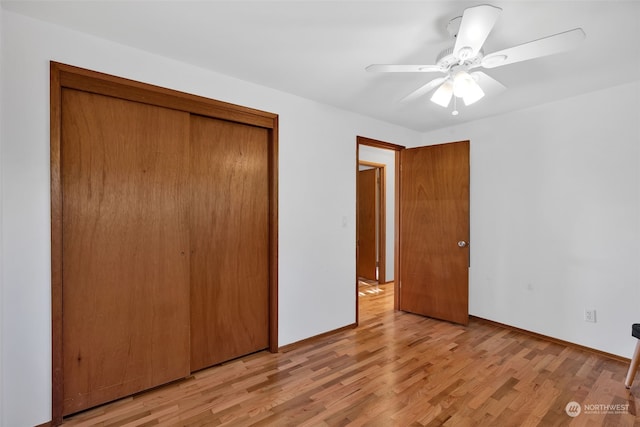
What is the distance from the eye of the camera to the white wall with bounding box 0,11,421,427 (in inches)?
64.7

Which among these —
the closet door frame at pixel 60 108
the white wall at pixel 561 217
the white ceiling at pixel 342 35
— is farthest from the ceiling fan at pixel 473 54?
the white wall at pixel 561 217

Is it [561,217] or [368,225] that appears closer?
[561,217]

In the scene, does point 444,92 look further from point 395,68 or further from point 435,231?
point 435,231

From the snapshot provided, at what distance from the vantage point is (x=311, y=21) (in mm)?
1696

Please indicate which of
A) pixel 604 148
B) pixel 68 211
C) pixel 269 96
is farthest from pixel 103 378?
pixel 604 148

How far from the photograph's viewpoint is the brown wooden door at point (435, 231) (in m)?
3.38

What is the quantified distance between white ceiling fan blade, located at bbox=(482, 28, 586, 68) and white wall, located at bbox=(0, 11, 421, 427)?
64.9 inches

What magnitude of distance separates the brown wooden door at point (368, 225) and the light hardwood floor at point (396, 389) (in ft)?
→ 7.91

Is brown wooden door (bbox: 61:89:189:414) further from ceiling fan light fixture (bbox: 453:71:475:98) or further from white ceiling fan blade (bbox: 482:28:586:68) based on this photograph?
white ceiling fan blade (bbox: 482:28:586:68)

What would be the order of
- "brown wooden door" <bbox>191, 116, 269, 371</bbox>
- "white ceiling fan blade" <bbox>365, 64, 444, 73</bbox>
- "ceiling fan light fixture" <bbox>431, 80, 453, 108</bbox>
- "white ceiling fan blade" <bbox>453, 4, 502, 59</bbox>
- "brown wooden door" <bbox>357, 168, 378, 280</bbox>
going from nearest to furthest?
"white ceiling fan blade" <bbox>453, 4, 502, 59</bbox> < "white ceiling fan blade" <bbox>365, 64, 444, 73</bbox> < "ceiling fan light fixture" <bbox>431, 80, 453, 108</bbox> < "brown wooden door" <bbox>191, 116, 269, 371</bbox> < "brown wooden door" <bbox>357, 168, 378, 280</bbox>

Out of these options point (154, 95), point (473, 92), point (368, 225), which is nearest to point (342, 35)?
point (473, 92)

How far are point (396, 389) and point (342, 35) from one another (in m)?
2.37

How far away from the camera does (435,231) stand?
359 centimetres

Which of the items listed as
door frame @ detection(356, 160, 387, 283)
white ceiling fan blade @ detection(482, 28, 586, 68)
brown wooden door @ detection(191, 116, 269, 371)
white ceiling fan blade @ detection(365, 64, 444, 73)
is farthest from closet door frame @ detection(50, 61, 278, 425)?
door frame @ detection(356, 160, 387, 283)
